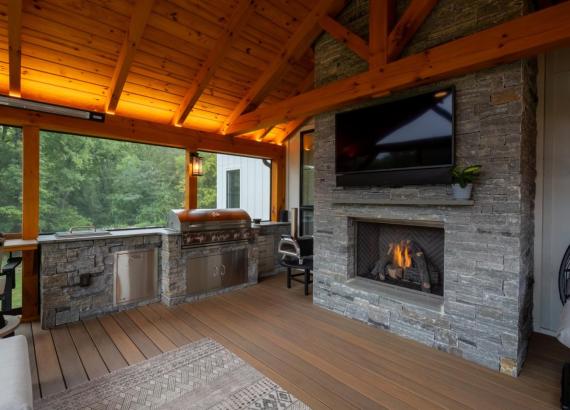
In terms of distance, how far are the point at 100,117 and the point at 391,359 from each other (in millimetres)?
4466

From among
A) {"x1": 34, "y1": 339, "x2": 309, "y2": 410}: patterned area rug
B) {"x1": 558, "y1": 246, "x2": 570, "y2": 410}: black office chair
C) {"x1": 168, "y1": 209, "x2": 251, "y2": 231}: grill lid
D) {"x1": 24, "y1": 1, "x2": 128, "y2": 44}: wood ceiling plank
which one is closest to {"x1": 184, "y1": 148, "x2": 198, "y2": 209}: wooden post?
{"x1": 168, "y1": 209, "x2": 251, "y2": 231}: grill lid

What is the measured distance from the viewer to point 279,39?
3990 millimetres

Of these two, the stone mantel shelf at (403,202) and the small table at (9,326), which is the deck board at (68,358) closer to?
the small table at (9,326)

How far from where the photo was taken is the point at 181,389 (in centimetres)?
221

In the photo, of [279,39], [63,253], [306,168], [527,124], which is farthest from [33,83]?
[527,124]

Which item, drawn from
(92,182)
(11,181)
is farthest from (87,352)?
(92,182)

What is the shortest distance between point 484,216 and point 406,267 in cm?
120

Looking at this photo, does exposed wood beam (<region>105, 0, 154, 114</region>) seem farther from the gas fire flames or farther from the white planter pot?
the gas fire flames

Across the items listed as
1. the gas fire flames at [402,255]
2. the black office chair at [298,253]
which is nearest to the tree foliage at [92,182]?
the black office chair at [298,253]

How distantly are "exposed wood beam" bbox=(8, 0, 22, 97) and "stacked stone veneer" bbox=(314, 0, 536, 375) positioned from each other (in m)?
3.82

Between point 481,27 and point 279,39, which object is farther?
point 279,39

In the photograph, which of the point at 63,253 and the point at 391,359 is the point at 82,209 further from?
the point at 391,359

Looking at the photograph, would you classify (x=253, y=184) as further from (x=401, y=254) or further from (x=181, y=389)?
(x=181, y=389)

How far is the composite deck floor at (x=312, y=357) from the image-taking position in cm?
215
